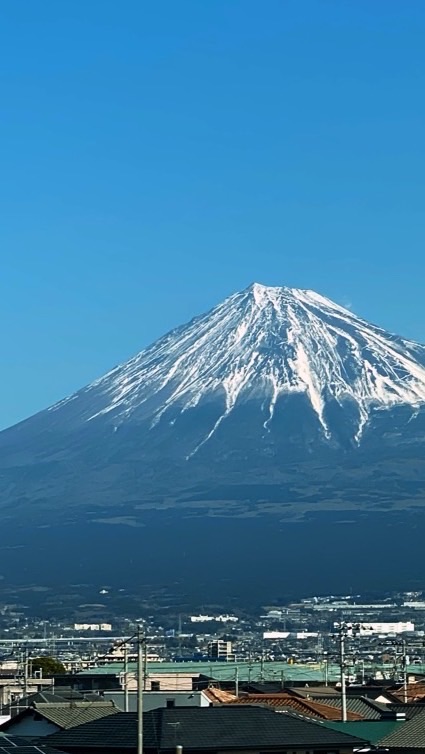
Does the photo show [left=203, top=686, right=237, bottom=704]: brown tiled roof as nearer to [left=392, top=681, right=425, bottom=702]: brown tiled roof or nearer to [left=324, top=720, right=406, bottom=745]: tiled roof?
[left=392, top=681, right=425, bottom=702]: brown tiled roof

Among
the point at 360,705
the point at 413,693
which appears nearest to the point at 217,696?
the point at 360,705

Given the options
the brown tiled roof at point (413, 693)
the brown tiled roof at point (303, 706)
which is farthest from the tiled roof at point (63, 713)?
the brown tiled roof at point (413, 693)

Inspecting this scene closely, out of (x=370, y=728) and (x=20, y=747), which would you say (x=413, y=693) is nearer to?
(x=370, y=728)

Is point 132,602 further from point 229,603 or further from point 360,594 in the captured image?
point 360,594

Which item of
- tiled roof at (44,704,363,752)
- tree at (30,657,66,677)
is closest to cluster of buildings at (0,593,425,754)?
tiled roof at (44,704,363,752)

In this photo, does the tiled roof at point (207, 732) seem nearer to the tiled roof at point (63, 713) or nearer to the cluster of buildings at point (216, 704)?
the cluster of buildings at point (216, 704)

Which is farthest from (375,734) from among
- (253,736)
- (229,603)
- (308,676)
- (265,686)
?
(229,603)
